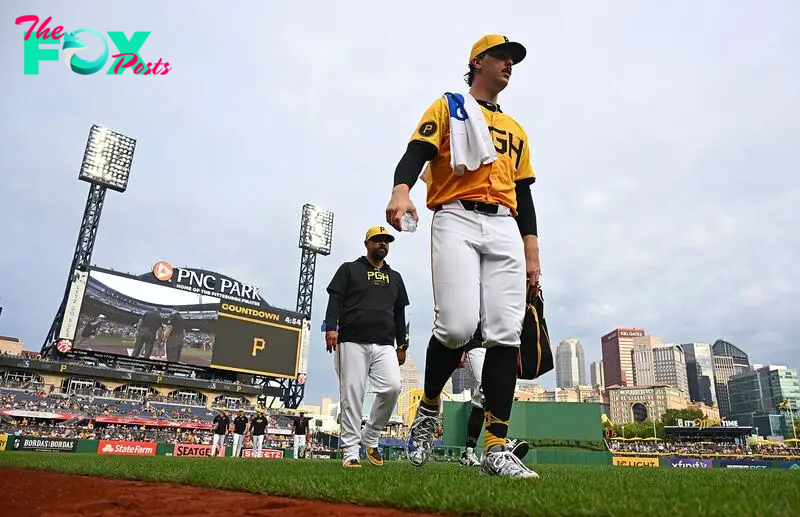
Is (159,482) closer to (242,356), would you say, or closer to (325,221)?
(242,356)

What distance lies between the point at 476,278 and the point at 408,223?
1.82 ft

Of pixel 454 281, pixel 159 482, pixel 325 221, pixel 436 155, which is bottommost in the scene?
pixel 159 482

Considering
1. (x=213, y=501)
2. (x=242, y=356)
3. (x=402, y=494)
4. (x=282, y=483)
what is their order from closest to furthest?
(x=402, y=494) < (x=213, y=501) < (x=282, y=483) < (x=242, y=356)

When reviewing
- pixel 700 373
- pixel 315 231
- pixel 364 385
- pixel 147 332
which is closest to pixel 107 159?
pixel 147 332

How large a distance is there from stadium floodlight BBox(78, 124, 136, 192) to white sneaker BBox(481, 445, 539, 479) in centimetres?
4358

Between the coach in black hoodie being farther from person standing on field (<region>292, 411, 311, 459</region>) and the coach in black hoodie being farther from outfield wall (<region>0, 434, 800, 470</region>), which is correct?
person standing on field (<region>292, 411, 311, 459</region>)

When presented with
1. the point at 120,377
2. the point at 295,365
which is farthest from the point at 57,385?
the point at 295,365

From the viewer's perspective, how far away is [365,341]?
16.8 feet

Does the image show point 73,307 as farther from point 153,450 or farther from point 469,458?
point 469,458

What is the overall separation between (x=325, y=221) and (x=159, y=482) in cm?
5087

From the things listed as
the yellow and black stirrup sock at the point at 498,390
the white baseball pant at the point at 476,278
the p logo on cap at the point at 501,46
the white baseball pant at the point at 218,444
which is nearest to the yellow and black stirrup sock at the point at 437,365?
the white baseball pant at the point at 476,278

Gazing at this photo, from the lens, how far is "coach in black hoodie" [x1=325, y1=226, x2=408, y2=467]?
505 cm

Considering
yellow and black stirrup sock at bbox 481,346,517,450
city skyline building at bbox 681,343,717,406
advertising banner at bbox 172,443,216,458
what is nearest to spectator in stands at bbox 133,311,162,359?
advertising banner at bbox 172,443,216,458

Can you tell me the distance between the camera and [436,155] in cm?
321
